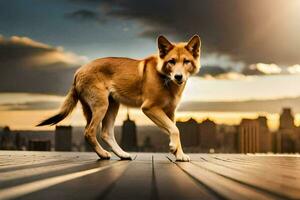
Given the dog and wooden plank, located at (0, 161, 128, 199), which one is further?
the dog

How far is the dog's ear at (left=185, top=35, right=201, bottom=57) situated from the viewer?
5.30m

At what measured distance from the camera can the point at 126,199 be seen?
78.5 inches

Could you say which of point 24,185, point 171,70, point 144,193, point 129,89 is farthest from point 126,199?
point 129,89

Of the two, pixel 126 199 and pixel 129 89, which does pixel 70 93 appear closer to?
pixel 129 89

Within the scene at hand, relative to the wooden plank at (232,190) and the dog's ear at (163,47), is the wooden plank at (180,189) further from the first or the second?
the dog's ear at (163,47)

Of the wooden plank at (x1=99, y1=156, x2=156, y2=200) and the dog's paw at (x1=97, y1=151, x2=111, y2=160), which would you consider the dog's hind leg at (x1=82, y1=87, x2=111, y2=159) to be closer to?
the dog's paw at (x1=97, y1=151, x2=111, y2=160)

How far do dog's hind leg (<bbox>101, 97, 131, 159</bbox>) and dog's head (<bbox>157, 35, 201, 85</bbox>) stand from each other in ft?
2.60

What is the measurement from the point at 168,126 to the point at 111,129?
793mm

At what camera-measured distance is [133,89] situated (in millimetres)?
5629

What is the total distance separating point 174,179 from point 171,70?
7.76ft

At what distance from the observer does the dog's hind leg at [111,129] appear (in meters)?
5.40

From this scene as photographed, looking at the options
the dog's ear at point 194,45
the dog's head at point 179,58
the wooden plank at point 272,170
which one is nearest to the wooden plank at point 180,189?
the wooden plank at point 272,170

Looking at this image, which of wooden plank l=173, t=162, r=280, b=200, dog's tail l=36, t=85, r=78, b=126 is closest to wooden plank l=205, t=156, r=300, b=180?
wooden plank l=173, t=162, r=280, b=200

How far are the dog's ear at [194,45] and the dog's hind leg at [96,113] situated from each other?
1.00m
